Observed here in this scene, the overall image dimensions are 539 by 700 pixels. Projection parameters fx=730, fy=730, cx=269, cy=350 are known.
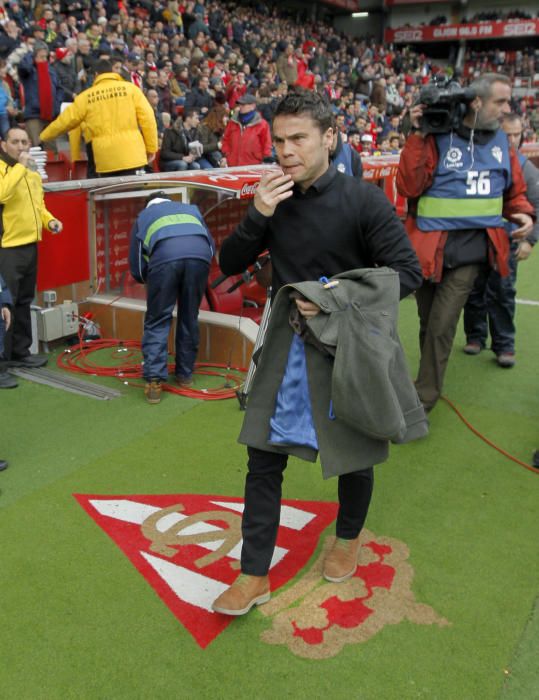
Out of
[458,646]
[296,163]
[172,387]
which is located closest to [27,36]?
[172,387]

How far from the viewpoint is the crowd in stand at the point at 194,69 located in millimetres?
10039

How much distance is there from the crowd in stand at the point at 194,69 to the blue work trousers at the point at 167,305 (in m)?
1.77

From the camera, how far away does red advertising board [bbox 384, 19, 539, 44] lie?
126 ft

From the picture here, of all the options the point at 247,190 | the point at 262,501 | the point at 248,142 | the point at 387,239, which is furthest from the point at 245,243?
the point at 248,142

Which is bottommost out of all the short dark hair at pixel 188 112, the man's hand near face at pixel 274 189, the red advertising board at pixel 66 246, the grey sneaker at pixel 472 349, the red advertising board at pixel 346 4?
the grey sneaker at pixel 472 349

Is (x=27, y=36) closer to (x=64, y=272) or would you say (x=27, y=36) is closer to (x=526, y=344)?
(x=64, y=272)

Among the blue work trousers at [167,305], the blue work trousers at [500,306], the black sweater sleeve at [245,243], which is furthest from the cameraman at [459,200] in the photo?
the black sweater sleeve at [245,243]

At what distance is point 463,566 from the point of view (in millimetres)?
3182

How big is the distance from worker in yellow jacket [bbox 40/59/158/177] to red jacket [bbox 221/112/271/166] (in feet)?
7.42

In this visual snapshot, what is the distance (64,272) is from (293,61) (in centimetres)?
1805

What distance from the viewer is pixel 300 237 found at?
2650 mm

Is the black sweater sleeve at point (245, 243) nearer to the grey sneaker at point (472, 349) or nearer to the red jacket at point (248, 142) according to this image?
the grey sneaker at point (472, 349)

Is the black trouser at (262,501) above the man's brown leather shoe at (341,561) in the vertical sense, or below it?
above

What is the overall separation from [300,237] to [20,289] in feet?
11.8
